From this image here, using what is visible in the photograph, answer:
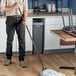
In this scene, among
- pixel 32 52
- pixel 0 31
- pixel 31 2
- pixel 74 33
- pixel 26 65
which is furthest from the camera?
pixel 31 2

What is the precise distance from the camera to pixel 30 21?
5.02 metres

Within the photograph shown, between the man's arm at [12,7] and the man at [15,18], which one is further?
the man at [15,18]

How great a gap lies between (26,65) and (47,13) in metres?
1.41

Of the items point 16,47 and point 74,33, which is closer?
point 74,33

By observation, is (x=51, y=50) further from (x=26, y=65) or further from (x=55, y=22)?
(x=26, y=65)

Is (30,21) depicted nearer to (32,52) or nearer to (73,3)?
(32,52)

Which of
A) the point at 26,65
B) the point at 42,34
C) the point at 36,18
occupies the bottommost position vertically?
the point at 26,65

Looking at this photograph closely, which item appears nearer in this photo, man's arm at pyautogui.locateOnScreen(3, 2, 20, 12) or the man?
man's arm at pyautogui.locateOnScreen(3, 2, 20, 12)

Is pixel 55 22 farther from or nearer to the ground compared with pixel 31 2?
nearer to the ground

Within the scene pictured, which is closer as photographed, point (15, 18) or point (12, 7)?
point (12, 7)

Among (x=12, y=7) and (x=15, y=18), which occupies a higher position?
(x=12, y=7)

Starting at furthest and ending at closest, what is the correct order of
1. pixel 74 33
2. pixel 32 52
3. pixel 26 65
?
pixel 32 52 → pixel 26 65 → pixel 74 33

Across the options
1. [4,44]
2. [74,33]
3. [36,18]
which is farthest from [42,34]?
[74,33]

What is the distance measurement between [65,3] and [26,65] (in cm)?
201
